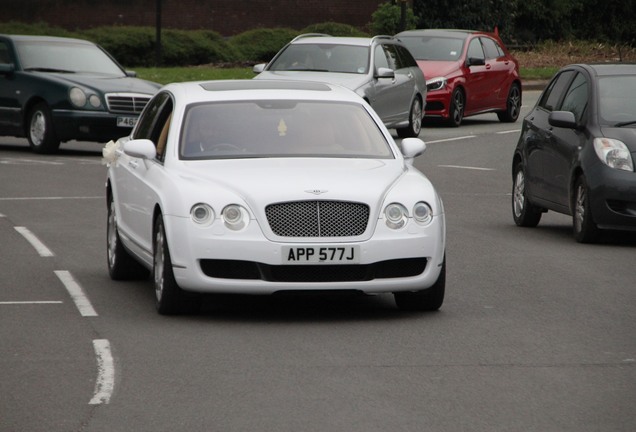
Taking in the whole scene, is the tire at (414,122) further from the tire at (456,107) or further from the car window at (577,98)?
the car window at (577,98)

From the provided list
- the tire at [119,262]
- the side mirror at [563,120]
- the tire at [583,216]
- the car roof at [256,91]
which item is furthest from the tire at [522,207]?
the tire at [119,262]

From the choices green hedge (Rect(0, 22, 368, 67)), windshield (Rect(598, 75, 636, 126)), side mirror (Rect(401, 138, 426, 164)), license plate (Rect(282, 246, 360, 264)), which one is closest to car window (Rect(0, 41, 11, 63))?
windshield (Rect(598, 75, 636, 126))

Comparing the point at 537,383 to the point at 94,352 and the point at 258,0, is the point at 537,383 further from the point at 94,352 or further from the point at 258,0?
the point at 258,0

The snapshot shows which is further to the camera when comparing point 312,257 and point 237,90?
point 237,90

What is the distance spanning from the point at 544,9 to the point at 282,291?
167ft

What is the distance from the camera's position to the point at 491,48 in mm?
31750

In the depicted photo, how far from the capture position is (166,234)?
9711 mm

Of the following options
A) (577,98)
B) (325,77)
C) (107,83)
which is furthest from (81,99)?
(577,98)

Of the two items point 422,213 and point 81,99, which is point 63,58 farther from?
point 422,213

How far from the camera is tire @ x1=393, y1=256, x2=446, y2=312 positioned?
1000 centimetres

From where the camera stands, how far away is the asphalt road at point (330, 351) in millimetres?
6980

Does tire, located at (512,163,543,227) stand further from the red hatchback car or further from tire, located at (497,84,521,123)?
tire, located at (497,84,521,123)

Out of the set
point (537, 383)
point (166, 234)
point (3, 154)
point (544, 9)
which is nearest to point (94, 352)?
point (166, 234)

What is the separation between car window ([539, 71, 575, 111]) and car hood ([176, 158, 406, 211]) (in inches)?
213
